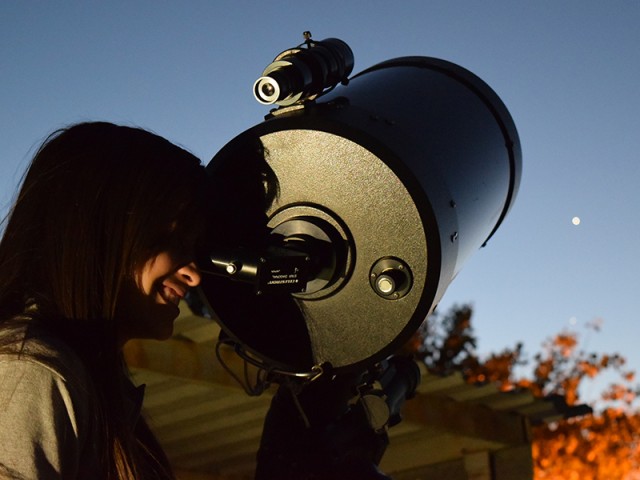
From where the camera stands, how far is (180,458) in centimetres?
734

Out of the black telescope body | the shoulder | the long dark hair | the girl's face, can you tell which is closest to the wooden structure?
the black telescope body

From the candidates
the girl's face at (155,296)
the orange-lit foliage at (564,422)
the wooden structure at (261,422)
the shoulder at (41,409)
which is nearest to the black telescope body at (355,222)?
the girl's face at (155,296)

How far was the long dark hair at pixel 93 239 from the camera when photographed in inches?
60.7

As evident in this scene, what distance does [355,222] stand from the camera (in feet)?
5.89

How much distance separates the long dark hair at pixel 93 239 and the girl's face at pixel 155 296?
0.03m

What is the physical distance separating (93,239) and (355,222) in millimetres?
Result: 496

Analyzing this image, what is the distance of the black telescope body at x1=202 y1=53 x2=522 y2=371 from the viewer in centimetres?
175

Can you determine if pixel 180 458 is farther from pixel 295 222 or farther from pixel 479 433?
pixel 295 222

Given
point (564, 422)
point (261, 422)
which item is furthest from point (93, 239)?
point (564, 422)

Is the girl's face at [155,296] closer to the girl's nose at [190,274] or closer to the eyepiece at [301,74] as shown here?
the girl's nose at [190,274]

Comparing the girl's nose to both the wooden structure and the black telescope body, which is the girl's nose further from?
the wooden structure

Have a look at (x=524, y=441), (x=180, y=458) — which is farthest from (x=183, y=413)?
(x=524, y=441)

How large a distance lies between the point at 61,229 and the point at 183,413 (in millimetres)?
5016

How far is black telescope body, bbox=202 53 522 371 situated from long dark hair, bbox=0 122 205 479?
0.65 ft
